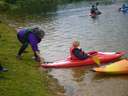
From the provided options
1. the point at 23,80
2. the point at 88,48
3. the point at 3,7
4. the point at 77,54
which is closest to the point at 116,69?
the point at 77,54

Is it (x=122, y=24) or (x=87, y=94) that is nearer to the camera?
(x=87, y=94)

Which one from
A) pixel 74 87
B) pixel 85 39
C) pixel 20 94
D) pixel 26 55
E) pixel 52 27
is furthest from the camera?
pixel 52 27

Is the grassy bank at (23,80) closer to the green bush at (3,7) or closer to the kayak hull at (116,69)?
the kayak hull at (116,69)

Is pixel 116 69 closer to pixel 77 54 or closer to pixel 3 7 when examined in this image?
pixel 77 54

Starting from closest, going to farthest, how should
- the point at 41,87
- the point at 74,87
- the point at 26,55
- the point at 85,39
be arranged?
the point at 41,87, the point at 74,87, the point at 26,55, the point at 85,39

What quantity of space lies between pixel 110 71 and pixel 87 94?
8.83 ft

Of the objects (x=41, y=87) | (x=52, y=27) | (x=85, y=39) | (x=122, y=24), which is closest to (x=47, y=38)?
(x=85, y=39)

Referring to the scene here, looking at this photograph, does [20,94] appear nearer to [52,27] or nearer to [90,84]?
[90,84]

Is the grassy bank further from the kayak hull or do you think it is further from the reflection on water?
the kayak hull

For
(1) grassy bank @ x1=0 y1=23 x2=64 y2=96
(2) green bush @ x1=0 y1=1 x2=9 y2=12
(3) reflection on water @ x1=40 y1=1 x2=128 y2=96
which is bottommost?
(2) green bush @ x1=0 y1=1 x2=9 y2=12

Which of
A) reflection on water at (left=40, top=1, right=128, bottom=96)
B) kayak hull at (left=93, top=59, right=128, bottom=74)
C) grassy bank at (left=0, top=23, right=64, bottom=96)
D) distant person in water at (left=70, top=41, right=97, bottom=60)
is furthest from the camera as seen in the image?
distant person in water at (left=70, top=41, right=97, bottom=60)

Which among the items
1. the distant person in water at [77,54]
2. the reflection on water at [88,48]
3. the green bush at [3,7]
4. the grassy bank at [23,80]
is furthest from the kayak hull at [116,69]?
the green bush at [3,7]

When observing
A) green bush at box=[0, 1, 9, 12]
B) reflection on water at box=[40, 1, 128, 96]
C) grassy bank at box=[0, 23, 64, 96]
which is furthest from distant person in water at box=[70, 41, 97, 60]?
green bush at box=[0, 1, 9, 12]

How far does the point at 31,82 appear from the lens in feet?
35.6
